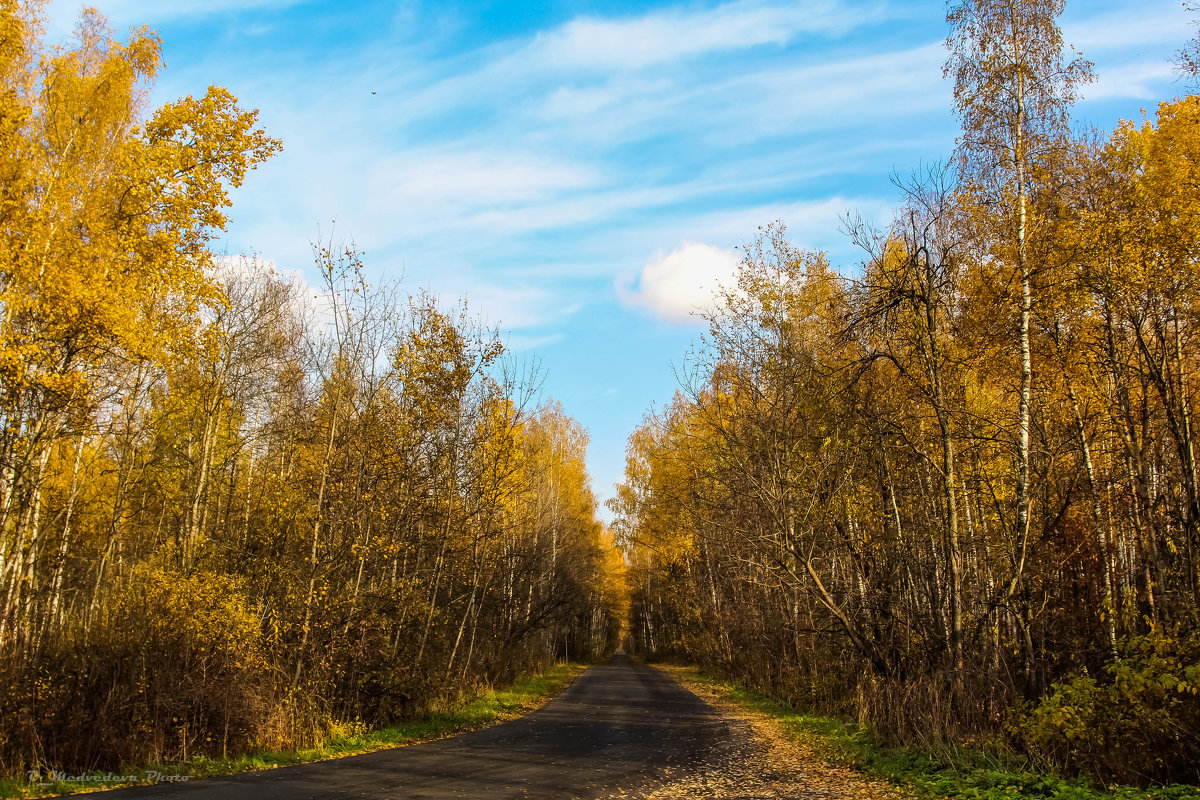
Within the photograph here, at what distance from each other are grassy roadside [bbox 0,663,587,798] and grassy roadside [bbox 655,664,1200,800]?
21.7 feet

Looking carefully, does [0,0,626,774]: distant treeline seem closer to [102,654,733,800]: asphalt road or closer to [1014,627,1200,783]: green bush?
[102,654,733,800]: asphalt road

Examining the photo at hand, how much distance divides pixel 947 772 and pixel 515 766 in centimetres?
543

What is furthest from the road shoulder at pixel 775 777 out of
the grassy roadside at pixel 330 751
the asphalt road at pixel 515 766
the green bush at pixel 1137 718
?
the grassy roadside at pixel 330 751

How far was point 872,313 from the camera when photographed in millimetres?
11070

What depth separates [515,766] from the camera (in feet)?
32.3

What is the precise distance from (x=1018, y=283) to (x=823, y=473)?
4.51 metres

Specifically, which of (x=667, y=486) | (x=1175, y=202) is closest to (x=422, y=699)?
(x=1175, y=202)

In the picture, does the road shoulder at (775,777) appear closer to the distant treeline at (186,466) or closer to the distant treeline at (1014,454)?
the distant treeline at (1014,454)

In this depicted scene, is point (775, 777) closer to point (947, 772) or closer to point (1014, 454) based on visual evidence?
point (947, 772)

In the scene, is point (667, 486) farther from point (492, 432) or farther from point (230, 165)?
point (230, 165)

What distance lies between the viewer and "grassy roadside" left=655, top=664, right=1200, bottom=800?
6.85m

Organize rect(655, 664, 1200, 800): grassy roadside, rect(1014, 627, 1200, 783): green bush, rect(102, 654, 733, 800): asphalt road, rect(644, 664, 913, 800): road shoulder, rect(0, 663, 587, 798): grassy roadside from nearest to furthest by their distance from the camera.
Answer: rect(655, 664, 1200, 800): grassy roadside → rect(1014, 627, 1200, 783): green bush → rect(102, 654, 733, 800): asphalt road → rect(0, 663, 587, 798): grassy roadside → rect(644, 664, 913, 800): road shoulder

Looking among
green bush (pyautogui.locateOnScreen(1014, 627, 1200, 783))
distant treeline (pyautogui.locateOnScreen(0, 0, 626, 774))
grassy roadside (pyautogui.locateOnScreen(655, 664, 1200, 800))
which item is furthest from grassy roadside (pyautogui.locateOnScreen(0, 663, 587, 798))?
green bush (pyautogui.locateOnScreen(1014, 627, 1200, 783))

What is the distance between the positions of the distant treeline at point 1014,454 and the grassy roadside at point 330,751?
22.4ft
